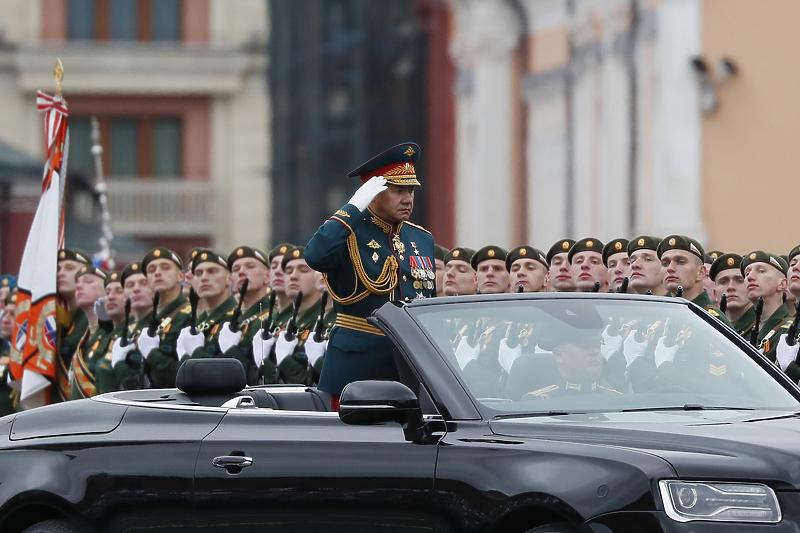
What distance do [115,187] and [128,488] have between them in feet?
107

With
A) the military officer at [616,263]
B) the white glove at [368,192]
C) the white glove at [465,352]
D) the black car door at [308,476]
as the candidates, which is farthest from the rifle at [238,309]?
the white glove at [465,352]

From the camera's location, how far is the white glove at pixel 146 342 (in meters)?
11.3

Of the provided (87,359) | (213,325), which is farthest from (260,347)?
(87,359)

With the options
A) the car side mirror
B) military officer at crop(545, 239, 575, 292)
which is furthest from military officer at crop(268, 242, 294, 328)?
the car side mirror

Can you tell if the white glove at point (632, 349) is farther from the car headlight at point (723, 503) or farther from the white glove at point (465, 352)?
the car headlight at point (723, 503)

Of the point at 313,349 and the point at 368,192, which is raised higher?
the point at 368,192

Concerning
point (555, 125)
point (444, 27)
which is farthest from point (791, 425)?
point (444, 27)

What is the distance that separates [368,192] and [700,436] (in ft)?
8.53

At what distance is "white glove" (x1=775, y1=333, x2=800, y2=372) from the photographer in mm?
8641

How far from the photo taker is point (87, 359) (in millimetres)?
11586

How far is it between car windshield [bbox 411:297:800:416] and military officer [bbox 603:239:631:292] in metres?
3.17

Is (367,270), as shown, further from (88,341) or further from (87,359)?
(88,341)

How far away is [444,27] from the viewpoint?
28.5 m

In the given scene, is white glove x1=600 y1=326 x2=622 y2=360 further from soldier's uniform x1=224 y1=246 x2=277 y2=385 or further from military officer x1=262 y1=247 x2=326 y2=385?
soldier's uniform x1=224 y1=246 x2=277 y2=385
